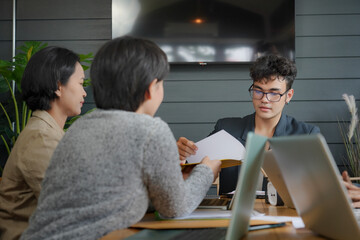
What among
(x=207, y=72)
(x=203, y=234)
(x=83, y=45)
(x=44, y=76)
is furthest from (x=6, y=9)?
(x=203, y=234)

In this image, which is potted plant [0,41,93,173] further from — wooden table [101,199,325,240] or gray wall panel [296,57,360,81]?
wooden table [101,199,325,240]

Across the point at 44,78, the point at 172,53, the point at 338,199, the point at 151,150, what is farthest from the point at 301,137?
the point at 172,53

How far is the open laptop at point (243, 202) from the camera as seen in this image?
815mm

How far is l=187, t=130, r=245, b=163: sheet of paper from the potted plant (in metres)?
1.71

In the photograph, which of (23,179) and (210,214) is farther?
(23,179)

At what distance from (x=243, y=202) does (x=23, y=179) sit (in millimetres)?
871

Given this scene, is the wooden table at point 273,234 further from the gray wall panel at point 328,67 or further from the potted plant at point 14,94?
the gray wall panel at point 328,67

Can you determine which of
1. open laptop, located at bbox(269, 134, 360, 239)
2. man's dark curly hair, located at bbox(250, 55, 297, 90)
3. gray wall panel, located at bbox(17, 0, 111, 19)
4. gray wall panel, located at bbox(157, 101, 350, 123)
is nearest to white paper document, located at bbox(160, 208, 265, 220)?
open laptop, located at bbox(269, 134, 360, 239)

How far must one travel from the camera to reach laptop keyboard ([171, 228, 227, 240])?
942mm

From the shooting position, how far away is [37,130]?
1508 millimetres

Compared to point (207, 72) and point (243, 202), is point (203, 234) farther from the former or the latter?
point (207, 72)

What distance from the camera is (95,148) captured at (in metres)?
0.98

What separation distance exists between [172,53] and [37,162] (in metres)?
2.13

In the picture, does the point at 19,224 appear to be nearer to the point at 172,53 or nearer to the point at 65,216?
the point at 65,216
